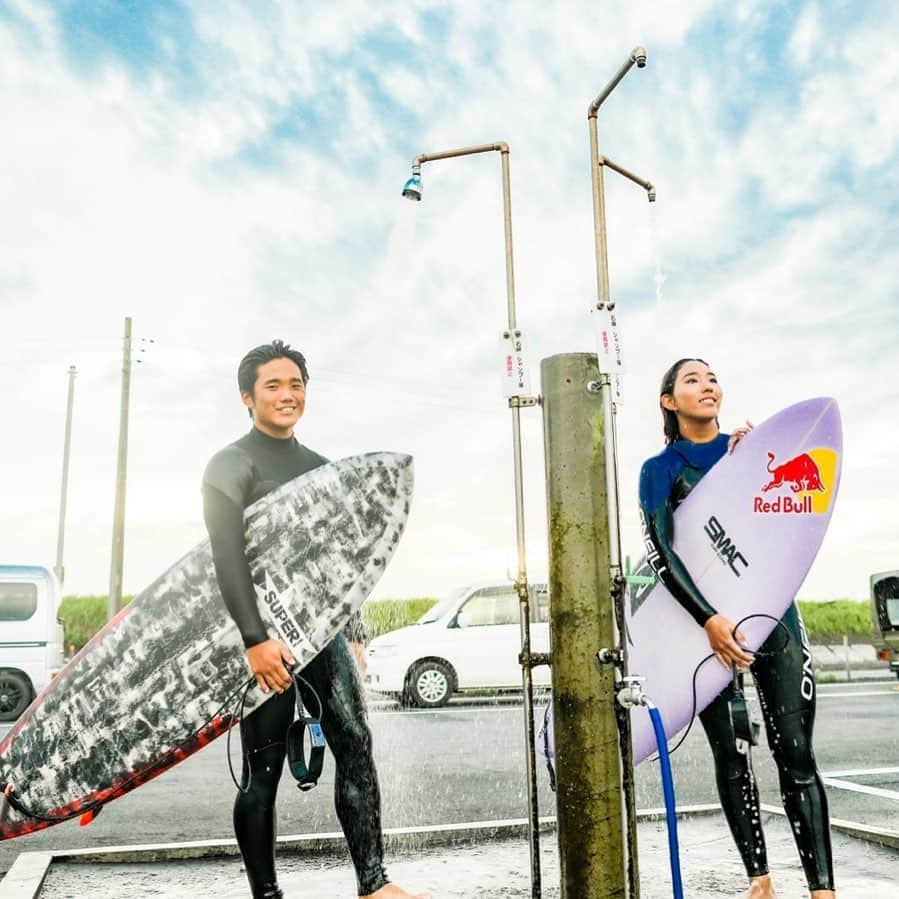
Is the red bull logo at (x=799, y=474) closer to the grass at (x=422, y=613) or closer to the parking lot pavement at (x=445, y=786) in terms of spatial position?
the parking lot pavement at (x=445, y=786)

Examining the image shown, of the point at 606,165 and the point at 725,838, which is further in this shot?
the point at 725,838

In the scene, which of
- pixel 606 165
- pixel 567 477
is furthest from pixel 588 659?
pixel 606 165

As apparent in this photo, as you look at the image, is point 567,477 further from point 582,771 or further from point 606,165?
point 606,165

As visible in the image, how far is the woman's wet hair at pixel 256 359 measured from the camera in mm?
3266

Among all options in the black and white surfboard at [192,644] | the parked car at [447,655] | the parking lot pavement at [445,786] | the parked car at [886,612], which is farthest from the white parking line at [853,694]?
the black and white surfboard at [192,644]

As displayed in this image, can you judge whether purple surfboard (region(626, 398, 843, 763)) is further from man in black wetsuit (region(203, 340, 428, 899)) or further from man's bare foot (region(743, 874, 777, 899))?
man in black wetsuit (region(203, 340, 428, 899))

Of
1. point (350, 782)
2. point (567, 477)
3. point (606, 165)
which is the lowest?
point (350, 782)

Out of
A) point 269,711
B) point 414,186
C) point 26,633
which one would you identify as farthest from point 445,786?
point 26,633

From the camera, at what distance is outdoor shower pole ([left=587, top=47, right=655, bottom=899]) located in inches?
116

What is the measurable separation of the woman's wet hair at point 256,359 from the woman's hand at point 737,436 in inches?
64.7

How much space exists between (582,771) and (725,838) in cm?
239

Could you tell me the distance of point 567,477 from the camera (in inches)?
119

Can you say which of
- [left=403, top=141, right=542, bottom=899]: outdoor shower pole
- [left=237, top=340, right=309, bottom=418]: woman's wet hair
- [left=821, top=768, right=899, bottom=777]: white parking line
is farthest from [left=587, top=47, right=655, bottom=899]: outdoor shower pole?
[left=821, top=768, right=899, bottom=777]: white parking line

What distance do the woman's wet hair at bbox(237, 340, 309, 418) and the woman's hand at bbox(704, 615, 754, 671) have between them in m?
1.72
